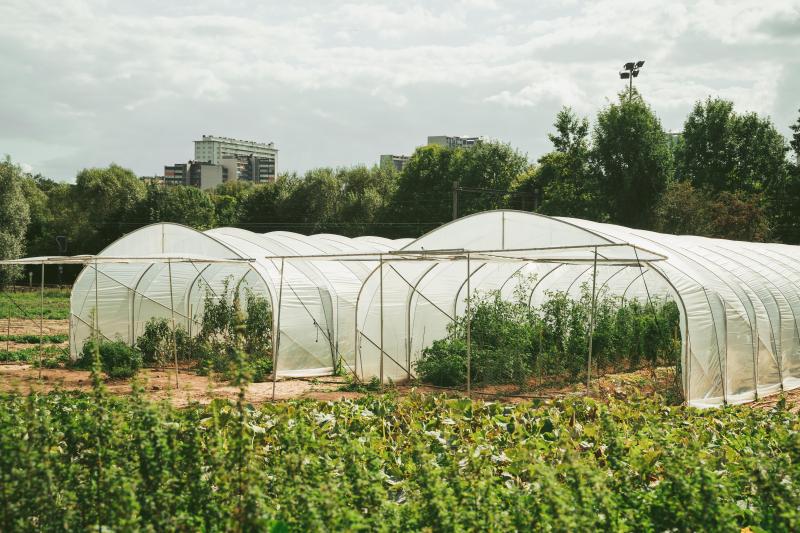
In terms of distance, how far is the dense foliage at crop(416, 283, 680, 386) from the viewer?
1432 cm

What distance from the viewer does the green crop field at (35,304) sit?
3024 centimetres

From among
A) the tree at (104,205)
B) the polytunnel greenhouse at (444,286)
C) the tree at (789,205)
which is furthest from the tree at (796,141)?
the tree at (104,205)

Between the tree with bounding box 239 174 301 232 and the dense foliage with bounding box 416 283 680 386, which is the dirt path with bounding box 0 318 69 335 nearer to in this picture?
the dense foliage with bounding box 416 283 680 386

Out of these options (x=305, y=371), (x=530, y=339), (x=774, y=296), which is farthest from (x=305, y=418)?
(x=774, y=296)

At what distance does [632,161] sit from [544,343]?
20.6 m

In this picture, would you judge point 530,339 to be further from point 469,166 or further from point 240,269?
point 469,166

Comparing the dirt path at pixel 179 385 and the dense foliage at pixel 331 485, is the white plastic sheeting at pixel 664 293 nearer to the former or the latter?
the dirt path at pixel 179 385

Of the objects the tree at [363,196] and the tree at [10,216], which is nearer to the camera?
the tree at [10,216]

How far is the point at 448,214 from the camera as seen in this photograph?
47.9 meters

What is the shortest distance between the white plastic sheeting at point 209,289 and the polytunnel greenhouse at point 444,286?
3 centimetres

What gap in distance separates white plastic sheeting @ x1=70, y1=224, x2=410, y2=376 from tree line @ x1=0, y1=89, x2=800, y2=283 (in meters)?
17.6

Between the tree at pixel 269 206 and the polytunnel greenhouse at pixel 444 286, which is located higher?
the tree at pixel 269 206

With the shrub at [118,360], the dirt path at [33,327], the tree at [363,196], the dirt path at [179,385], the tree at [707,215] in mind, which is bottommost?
the dirt path at [179,385]

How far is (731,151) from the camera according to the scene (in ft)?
129
